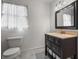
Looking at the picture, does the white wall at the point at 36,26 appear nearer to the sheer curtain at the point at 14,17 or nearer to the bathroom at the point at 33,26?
the bathroom at the point at 33,26

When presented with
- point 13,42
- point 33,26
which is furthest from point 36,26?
point 13,42

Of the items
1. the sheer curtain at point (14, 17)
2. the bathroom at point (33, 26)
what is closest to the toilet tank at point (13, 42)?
the bathroom at point (33, 26)

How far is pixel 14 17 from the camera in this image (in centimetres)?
255

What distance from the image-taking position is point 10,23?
2.49m

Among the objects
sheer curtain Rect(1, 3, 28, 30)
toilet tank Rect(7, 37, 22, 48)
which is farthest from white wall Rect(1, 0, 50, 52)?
toilet tank Rect(7, 37, 22, 48)

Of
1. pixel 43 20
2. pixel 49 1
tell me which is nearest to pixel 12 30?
pixel 43 20

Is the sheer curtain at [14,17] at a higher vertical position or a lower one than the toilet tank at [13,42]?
higher

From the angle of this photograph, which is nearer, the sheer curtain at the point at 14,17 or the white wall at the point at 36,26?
the sheer curtain at the point at 14,17

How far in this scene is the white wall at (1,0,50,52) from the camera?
2.81 metres

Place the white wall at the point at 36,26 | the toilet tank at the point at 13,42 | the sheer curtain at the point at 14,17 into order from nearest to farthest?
the toilet tank at the point at 13,42 → the sheer curtain at the point at 14,17 → the white wall at the point at 36,26

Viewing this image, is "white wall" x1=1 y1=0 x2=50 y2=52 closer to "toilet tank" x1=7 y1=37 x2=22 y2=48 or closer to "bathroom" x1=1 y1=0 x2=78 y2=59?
"bathroom" x1=1 y1=0 x2=78 y2=59

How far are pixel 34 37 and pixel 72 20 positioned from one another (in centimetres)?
164

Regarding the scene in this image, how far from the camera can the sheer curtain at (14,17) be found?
240 cm

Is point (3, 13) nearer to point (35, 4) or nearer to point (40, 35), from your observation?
point (35, 4)
